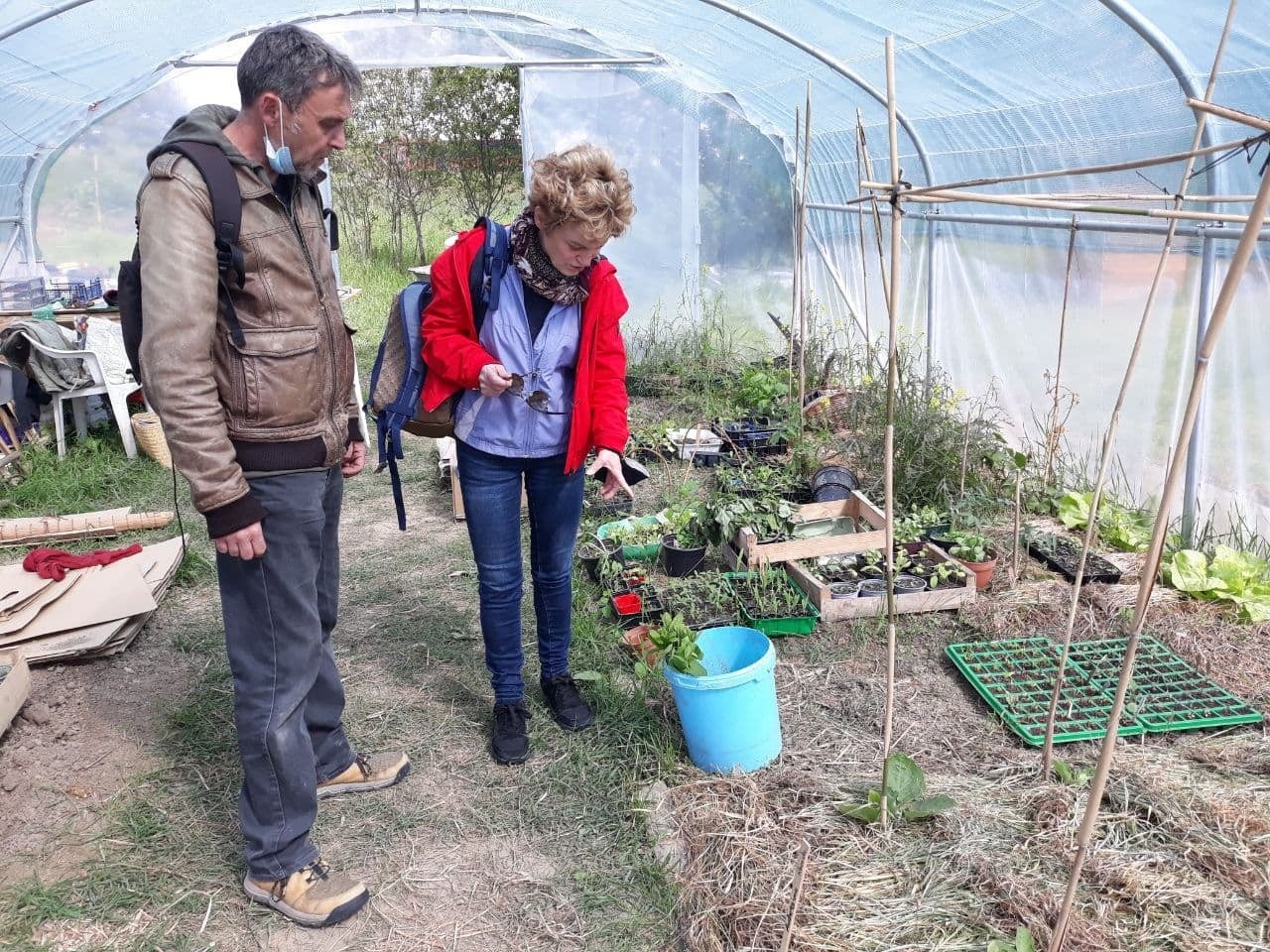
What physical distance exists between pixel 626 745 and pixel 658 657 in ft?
1.37

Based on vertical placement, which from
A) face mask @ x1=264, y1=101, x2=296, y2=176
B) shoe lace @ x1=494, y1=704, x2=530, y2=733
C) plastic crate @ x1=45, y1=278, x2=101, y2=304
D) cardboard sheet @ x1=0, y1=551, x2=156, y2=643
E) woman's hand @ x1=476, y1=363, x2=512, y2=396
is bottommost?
shoe lace @ x1=494, y1=704, x2=530, y2=733

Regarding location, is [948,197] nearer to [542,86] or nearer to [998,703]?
[998,703]

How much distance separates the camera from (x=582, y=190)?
2.36 m

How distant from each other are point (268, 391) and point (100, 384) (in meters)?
5.18

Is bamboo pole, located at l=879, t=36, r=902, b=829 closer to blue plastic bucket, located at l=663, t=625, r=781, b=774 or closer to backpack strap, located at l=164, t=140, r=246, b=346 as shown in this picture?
blue plastic bucket, located at l=663, t=625, r=781, b=774

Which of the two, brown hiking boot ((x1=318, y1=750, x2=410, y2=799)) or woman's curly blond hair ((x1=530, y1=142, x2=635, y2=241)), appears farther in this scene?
brown hiking boot ((x1=318, y1=750, x2=410, y2=799))

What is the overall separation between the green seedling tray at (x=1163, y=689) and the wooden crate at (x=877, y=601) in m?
0.48

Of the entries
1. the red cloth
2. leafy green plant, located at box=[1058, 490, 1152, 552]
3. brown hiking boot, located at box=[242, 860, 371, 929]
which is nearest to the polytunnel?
leafy green plant, located at box=[1058, 490, 1152, 552]

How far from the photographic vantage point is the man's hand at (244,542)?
6.38 ft

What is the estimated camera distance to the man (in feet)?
6.00

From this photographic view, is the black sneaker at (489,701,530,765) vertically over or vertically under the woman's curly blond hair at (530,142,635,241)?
under

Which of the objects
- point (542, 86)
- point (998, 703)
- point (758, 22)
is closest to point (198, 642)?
point (998, 703)

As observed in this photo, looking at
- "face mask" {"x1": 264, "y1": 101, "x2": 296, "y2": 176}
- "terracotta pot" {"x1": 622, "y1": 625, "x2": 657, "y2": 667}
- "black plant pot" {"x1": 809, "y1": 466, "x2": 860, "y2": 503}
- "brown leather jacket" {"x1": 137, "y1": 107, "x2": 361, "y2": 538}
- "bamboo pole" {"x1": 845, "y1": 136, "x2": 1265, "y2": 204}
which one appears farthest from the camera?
"black plant pot" {"x1": 809, "y1": 466, "x2": 860, "y2": 503}

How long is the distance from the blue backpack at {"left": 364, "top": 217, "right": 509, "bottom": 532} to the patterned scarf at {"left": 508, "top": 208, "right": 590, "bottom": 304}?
0.12ft
